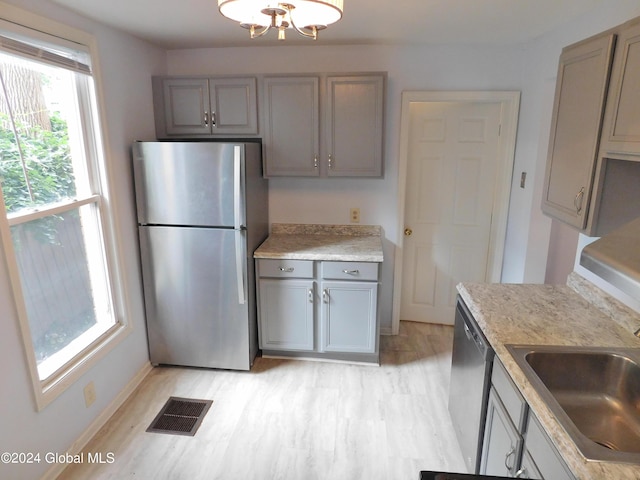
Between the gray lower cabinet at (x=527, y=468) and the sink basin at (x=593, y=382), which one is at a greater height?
the sink basin at (x=593, y=382)

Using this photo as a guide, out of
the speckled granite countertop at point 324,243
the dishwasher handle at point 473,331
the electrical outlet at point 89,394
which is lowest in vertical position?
the electrical outlet at point 89,394

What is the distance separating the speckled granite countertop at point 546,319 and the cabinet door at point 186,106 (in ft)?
7.07

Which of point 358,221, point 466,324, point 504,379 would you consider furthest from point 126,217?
point 504,379

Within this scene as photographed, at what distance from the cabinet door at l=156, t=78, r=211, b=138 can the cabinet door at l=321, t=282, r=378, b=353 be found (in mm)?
1507

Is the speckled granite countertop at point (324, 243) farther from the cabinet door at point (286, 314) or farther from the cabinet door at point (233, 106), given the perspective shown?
the cabinet door at point (233, 106)

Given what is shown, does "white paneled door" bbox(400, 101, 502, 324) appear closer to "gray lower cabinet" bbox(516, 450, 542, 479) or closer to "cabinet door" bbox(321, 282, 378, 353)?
"cabinet door" bbox(321, 282, 378, 353)

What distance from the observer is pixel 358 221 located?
10.9 feet

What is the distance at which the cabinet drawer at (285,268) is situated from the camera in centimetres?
288

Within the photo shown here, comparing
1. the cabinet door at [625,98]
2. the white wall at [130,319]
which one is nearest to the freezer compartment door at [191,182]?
the white wall at [130,319]

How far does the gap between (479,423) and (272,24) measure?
183cm

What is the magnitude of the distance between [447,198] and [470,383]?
5.84 ft

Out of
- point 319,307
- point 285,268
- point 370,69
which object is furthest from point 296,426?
point 370,69

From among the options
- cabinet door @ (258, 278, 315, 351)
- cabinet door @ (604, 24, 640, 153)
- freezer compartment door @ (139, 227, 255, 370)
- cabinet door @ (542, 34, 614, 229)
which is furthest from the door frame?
cabinet door @ (604, 24, 640, 153)

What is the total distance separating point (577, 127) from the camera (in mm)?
1688
